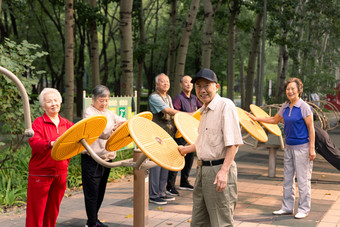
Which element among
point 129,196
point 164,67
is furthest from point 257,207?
point 164,67

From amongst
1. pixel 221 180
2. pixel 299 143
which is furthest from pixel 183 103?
pixel 221 180

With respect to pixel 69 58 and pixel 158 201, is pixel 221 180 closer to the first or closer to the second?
pixel 158 201

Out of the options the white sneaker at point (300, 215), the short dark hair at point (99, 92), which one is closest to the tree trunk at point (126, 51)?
the short dark hair at point (99, 92)

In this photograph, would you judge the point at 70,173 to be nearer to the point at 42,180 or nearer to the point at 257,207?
the point at 257,207

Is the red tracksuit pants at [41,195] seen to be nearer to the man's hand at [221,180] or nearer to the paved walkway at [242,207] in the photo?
the paved walkway at [242,207]

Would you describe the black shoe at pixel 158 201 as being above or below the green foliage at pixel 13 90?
below

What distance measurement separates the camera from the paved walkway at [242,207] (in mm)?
6242

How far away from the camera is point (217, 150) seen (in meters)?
4.03

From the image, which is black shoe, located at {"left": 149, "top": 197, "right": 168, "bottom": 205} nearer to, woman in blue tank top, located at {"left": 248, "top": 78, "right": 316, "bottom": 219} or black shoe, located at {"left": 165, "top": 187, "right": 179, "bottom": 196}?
black shoe, located at {"left": 165, "top": 187, "right": 179, "bottom": 196}

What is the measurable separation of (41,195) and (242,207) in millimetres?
3464

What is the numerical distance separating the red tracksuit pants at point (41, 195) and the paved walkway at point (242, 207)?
127 centimetres

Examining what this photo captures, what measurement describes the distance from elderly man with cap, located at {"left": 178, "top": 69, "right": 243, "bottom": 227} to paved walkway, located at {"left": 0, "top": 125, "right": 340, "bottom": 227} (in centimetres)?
213

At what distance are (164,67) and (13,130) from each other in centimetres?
3077

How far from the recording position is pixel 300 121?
6.55 m
